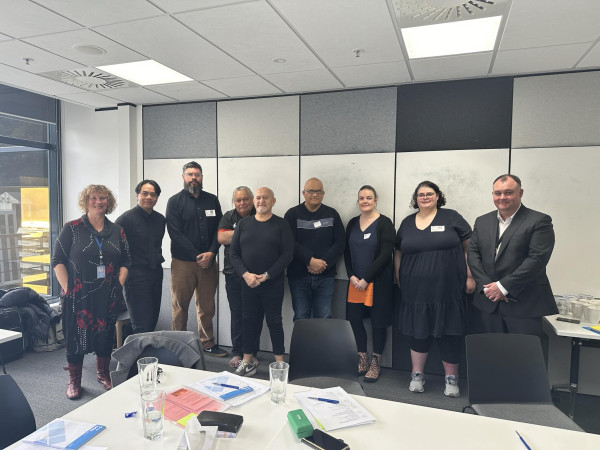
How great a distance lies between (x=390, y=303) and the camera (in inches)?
142

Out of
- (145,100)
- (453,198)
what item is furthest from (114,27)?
(453,198)

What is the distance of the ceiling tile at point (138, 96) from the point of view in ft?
13.5

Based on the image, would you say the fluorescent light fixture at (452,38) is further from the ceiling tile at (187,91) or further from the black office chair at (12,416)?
the black office chair at (12,416)

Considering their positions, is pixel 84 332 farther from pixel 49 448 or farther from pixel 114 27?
pixel 114 27

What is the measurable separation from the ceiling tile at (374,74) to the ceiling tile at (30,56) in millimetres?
2266

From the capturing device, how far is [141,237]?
355 centimetres

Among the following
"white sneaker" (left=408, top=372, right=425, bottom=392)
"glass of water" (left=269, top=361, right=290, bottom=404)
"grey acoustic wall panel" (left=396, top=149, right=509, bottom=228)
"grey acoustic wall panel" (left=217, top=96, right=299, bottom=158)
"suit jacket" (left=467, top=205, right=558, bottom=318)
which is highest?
"grey acoustic wall panel" (left=217, top=96, right=299, bottom=158)

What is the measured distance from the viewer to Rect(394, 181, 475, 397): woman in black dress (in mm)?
3234

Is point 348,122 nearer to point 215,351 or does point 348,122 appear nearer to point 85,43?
point 85,43

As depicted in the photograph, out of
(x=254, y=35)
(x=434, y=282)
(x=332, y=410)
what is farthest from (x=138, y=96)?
(x=332, y=410)

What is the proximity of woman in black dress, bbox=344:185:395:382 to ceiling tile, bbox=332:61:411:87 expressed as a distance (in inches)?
39.1

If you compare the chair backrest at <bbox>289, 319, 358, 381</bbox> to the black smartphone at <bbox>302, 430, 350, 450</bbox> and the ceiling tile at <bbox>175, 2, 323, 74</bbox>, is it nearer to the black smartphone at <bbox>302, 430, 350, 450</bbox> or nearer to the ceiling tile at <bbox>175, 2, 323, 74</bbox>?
the black smartphone at <bbox>302, 430, 350, 450</bbox>

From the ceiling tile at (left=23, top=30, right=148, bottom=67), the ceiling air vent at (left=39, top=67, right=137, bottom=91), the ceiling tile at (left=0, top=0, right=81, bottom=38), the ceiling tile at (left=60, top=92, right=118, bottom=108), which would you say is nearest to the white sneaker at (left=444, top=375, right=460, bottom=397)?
the ceiling tile at (left=23, top=30, right=148, bottom=67)

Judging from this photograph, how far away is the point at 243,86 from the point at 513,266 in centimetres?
287
